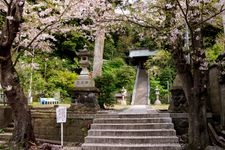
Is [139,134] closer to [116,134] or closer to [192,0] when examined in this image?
[116,134]

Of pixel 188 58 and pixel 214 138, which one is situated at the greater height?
pixel 188 58

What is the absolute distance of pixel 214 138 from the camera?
8.25 metres

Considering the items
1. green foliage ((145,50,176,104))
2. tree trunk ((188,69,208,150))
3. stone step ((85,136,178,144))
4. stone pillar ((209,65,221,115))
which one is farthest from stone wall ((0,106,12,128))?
green foliage ((145,50,176,104))

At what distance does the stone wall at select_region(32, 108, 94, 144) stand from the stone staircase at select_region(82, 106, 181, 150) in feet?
1.56

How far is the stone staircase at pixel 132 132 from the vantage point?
891 centimetres

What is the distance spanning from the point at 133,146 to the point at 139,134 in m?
0.79

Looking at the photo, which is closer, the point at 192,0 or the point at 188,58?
the point at 192,0

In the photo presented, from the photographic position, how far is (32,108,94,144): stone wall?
10.6 m

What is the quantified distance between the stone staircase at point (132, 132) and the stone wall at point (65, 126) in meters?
0.48

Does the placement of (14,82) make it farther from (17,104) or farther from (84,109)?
(84,109)

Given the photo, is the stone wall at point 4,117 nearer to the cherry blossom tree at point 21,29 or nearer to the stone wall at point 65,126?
the stone wall at point 65,126

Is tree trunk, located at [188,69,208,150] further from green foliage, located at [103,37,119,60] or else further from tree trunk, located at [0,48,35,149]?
green foliage, located at [103,37,119,60]

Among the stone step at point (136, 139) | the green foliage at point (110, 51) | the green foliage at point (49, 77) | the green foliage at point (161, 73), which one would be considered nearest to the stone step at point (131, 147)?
the stone step at point (136, 139)

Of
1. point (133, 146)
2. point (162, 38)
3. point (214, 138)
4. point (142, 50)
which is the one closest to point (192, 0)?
point (162, 38)
